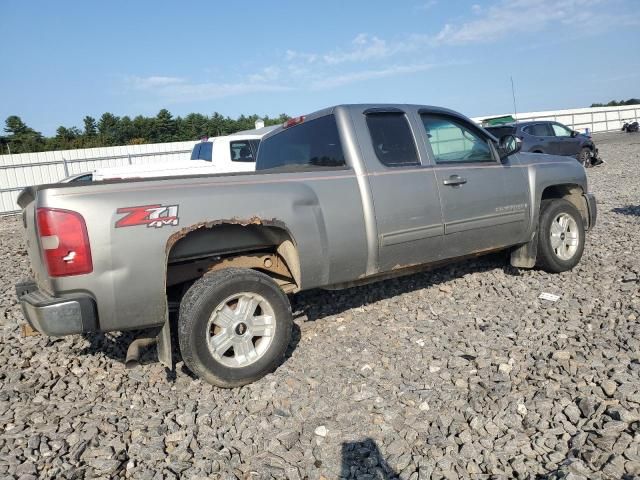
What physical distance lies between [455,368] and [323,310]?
64.9 inches

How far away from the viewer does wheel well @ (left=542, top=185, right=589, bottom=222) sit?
5562 millimetres

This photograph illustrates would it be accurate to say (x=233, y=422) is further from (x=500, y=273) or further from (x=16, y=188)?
(x=16, y=188)

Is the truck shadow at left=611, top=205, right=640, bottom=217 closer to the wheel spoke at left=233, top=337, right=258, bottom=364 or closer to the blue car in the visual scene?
the wheel spoke at left=233, top=337, right=258, bottom=364

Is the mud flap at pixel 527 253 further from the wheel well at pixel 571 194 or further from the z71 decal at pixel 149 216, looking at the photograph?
the z71 decal at pixel 149 216

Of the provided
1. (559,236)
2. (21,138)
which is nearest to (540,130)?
(559,236)

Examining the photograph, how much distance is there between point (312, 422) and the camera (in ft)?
9.64

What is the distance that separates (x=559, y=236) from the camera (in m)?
5.22

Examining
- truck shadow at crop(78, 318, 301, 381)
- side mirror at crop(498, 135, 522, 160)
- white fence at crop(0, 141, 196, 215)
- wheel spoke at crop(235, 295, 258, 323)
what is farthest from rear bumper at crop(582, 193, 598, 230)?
white fence at crop(0, 141, 196, 215)

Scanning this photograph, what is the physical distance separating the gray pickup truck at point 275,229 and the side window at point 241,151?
6246 millimetres

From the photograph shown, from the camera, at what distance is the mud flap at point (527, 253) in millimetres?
5039

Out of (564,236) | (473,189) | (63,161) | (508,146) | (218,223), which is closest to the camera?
(218,223)

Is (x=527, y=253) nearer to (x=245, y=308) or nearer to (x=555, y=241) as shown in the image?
(x=555, y=241)

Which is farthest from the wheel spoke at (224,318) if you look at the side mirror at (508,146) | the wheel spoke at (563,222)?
the wheel spoke at (563,222)

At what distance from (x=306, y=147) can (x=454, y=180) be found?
1352 mm
